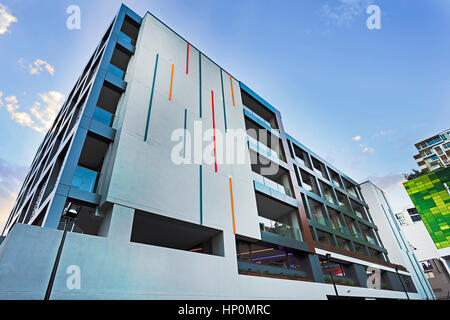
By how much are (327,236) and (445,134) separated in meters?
74.5

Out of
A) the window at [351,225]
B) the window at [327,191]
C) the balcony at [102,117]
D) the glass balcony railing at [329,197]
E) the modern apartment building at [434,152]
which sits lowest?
the window at [351,225]

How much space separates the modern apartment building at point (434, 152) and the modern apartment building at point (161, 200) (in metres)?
67.9

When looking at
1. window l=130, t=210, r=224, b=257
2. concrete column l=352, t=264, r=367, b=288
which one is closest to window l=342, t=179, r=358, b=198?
concrete column l=352, t=264, r=367, b=288

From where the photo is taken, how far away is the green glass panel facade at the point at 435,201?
2254 inches

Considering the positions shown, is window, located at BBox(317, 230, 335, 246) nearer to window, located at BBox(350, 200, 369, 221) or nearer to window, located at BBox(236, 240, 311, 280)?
window, located at BBox(236, 240, 311, 280)

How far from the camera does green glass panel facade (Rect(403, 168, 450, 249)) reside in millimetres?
57250

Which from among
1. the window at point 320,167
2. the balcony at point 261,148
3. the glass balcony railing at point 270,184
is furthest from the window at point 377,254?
the balcony at point 261,148

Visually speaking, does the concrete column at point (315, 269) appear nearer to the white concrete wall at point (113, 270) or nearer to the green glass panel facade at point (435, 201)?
the white concrete wall at point (113, 270)

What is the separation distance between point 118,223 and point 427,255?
252ft

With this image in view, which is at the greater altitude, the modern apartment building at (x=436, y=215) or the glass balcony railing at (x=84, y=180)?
the modern apartment building at (x=436, y=215)

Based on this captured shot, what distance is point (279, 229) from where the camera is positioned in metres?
19.5

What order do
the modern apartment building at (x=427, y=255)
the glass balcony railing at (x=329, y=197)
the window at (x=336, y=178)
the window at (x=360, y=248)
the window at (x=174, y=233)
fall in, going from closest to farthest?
the window at (x=174, y=233), the window at (x=360, y=248), the glass balcony railing at (x=329, y=197), the window at (x=336, y=178), the modern apartment building at (x=427, y=255)

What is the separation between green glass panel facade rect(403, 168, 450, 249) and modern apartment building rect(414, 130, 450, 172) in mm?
12949
